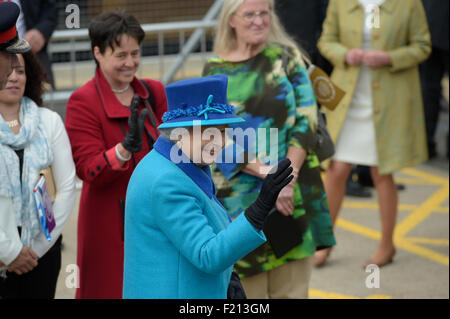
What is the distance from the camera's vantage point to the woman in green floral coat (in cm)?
364

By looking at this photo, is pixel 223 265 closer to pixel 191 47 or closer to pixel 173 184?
pixel 173 184

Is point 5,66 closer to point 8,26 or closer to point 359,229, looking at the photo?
point 8,26

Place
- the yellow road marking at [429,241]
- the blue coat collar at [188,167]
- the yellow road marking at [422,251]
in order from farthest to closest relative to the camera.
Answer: the yellow road marking at [429,241]
the yellow road marking at [422,251]
the blue coat collar at [188,167]

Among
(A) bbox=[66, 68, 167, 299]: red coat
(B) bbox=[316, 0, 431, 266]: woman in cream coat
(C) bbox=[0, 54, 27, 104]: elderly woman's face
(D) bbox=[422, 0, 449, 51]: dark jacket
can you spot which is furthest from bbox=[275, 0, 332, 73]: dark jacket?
(C) bbox=[0, 54, 27, 104]: elderly woman's face

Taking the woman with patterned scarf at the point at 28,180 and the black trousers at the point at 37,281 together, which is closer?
the woman with patterned scarf at the point at 28,180

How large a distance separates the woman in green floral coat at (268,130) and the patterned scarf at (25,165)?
87cm

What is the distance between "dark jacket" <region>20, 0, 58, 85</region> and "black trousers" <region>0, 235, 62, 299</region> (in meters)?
2.73

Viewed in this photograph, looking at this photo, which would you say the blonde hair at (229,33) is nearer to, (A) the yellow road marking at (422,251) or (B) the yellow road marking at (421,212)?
(A) the yellow road marking at (422,251)

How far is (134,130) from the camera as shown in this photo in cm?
329

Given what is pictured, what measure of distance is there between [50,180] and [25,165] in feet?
0.61

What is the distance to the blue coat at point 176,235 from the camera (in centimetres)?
237

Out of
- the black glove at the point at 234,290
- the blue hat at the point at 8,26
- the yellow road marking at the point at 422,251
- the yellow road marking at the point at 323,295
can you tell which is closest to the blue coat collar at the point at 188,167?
the black glove at the point at 234,290

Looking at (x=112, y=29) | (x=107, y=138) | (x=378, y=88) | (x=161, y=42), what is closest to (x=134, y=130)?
(x=107, y=138)
